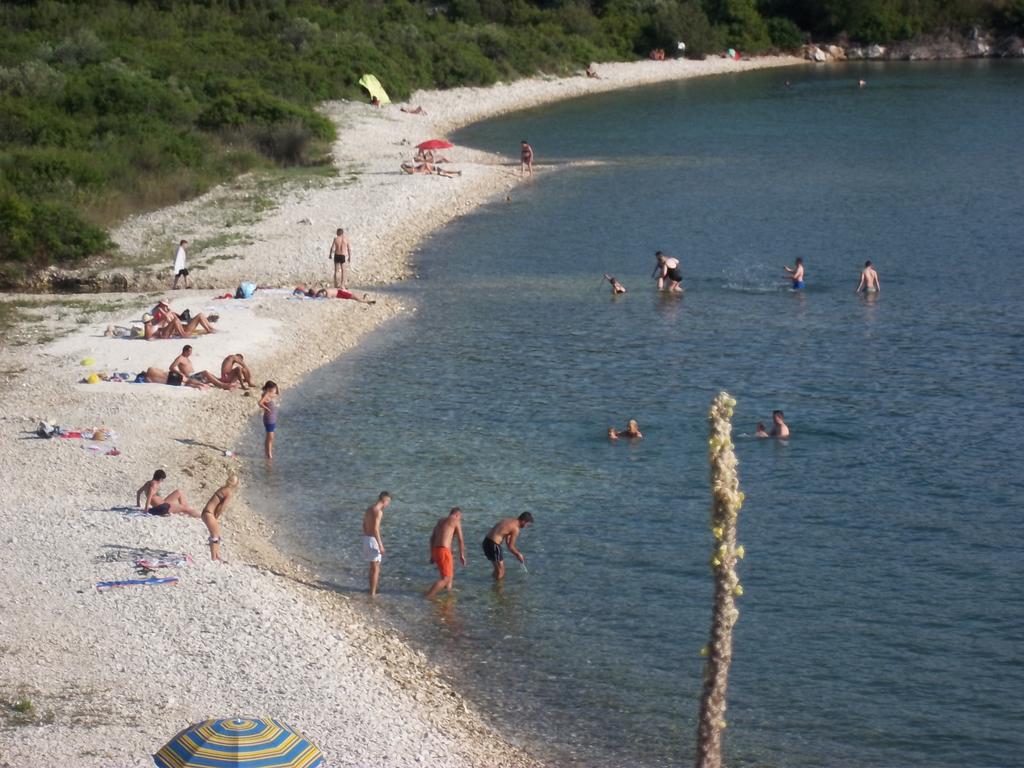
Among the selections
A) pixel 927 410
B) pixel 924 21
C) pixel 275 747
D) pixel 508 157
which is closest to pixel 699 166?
pixel 508 157

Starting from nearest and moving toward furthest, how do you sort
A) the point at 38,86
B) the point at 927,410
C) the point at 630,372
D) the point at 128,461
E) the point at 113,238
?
1. the point at 128,461
2. the point at 927,410
3. the point at 630,372
4. the point at 113,238
5. the point at 38,86

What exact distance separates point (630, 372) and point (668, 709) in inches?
548

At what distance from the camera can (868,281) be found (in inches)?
1412

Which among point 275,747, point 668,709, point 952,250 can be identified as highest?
point 952,250

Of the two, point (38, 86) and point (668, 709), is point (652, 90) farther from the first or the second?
point (668, 709)

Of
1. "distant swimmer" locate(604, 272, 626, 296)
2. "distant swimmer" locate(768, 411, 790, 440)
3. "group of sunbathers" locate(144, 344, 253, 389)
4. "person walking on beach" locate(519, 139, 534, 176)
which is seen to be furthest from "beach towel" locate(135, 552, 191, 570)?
"person walking on beach" locate(519, 139, 534, 176)

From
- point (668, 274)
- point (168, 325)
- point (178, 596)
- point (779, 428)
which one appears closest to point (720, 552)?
point (178, 596)

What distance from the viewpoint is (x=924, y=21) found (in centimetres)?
10731

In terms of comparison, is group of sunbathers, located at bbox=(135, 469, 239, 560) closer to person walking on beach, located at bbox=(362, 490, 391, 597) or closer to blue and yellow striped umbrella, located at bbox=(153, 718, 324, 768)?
person walking on beach, located at bbox=(362, 490, 391, 597)

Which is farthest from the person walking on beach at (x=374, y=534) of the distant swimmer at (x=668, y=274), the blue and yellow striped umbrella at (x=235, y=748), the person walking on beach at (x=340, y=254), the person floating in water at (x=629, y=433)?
the distant swimmer at (x=668, y=274)

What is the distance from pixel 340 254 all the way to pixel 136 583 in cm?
1833

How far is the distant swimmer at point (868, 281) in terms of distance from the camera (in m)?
35.8

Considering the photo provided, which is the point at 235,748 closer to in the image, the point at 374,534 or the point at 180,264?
the point at 374,534

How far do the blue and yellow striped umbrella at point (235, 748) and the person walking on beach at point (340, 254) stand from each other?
24051 millimetres
